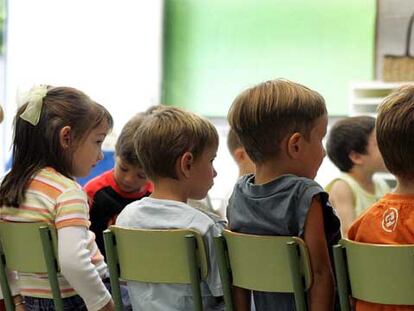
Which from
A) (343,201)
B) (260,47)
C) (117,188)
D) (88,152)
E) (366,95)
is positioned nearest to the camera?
(88,152)

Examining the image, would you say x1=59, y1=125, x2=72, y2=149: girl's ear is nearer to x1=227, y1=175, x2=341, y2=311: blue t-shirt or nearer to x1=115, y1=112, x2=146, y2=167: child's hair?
x1=115, y1=112, x2=146, y2=167: child's hair

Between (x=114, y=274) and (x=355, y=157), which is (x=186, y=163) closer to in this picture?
(x=114, y=274)

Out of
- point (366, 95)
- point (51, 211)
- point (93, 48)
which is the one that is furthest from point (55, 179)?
point (93, 48)

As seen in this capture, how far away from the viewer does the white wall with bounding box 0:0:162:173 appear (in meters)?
5.91

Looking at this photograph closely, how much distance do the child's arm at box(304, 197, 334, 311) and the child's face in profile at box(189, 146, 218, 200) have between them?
1.44 feet

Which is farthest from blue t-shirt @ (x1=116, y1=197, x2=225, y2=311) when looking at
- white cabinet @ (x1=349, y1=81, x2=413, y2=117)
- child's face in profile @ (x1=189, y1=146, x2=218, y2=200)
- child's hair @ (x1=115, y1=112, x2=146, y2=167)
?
white cabinet @ (x1=349, y1=81, x2=413, y2=117)

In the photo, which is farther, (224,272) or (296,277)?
(224,272)

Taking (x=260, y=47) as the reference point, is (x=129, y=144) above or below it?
below

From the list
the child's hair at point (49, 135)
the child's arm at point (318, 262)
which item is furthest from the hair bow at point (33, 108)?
the child's arm at point (318, 262)

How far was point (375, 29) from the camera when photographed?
5434mm

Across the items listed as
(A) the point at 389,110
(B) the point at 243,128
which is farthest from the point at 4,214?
(A) the point at 389,110

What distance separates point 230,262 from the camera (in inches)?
74.4

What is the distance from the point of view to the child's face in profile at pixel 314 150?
188cm

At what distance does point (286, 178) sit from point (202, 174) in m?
0.35
